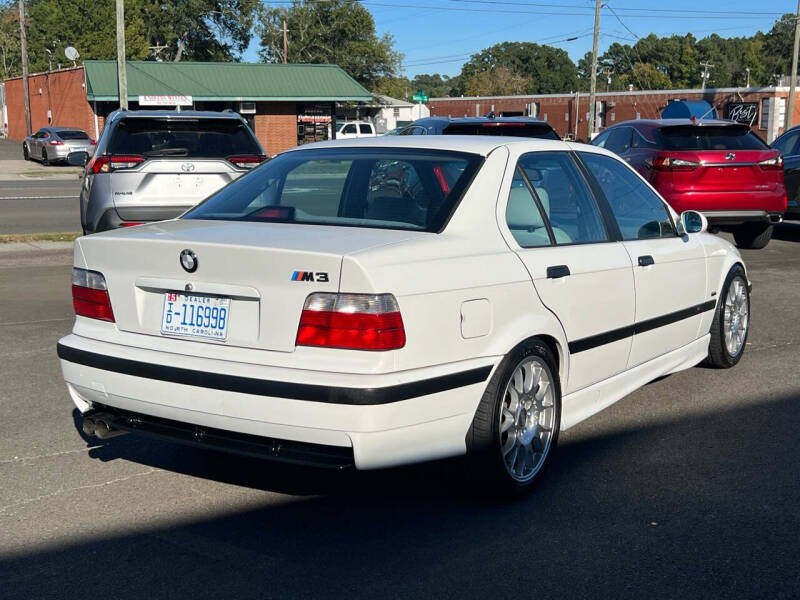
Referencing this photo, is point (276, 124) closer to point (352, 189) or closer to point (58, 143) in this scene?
point (58, 143)

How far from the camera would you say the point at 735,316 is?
7039mm

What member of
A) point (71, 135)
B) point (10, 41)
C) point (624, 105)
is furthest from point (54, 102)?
point (10, 41)

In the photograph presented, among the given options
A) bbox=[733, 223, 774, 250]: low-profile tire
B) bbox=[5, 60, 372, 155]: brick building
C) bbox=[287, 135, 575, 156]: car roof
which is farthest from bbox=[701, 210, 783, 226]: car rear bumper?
bbox=[5, 60, 372, 155]: brick building

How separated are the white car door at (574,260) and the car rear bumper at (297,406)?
28.4 inches

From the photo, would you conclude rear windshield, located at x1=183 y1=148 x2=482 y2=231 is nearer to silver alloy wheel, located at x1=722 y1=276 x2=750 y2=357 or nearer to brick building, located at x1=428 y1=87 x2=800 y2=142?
silver alloy wheel, located at x1=722 y1=276 x2=750 y2=357

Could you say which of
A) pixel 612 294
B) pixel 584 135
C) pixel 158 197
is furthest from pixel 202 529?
pixel 584 135

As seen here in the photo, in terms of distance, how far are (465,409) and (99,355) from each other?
5.26 feet

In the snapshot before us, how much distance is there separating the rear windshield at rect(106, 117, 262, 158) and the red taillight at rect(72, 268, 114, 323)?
5711 mm

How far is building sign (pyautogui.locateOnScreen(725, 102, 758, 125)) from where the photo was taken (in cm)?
6368

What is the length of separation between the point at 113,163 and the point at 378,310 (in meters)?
6.83

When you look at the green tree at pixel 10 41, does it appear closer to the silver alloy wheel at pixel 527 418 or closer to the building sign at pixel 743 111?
the building sign at pixel 743 111

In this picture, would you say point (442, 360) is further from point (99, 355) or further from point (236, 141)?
point (236, 141)

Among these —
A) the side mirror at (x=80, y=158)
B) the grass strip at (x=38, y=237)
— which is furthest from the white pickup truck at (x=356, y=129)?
the side mirror at (x=80, y=158)

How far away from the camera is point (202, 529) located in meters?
4.21
